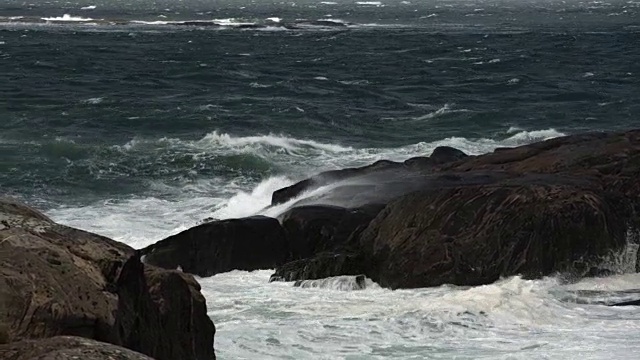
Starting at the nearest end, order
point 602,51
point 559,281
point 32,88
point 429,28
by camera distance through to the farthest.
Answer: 1. point 559,281
2. point 32,88
3. point 602,51
4. point 429,28

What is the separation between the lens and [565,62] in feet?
169

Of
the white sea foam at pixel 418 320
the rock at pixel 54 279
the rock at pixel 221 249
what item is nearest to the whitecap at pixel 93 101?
the rock at pixel 221 249

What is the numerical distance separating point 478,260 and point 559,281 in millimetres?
1112

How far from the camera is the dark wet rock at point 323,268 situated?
14391mm

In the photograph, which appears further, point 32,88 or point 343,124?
point 32,88

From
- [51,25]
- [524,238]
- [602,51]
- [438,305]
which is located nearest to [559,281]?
[524,238]

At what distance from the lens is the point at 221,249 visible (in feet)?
50.2

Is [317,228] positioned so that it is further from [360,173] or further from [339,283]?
[360,173]

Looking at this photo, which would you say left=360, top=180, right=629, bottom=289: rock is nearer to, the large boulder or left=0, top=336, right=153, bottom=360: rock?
the large boulder

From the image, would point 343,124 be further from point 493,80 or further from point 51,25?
point 51,25

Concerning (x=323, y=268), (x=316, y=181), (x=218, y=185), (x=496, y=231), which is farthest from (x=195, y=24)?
(x=496, y=231)

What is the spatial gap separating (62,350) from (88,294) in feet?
→ 4.73

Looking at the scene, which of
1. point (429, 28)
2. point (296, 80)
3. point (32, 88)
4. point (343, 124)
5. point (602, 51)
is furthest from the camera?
point (429, 28)

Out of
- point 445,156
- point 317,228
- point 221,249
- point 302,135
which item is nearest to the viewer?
point 221,249
